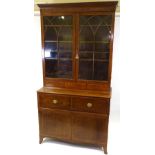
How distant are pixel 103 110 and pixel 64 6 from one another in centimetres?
126

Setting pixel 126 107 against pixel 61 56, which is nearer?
pixel 126 107

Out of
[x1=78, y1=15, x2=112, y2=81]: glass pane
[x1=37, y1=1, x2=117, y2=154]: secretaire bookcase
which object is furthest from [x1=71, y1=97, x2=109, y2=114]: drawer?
[x1=78, y1=15, x2=112, y2=81]: glass pane

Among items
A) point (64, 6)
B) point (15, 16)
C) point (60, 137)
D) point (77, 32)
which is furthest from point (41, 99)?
point (15, 16)

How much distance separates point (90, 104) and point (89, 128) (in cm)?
29

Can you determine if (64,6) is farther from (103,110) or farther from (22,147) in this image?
(22,147)

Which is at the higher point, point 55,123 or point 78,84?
point 78,84

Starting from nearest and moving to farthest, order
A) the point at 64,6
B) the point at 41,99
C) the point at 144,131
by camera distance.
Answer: the point at 144,131 → the point at 64,6 → the point at 41,99

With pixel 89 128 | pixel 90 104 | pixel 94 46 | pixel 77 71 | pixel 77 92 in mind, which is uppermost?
pixel 94 46

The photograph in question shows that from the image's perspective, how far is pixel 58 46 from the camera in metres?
2.05

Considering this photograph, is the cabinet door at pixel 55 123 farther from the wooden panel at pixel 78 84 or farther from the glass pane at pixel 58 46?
the glass pane at pixel 58 46

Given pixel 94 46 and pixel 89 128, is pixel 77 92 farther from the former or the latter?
pixel 94 46

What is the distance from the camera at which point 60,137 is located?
6.77 feet

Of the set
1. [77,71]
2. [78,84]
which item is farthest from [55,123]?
[77,71]

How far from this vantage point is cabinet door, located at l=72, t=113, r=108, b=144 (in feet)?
6.25
